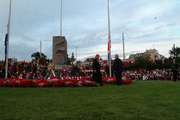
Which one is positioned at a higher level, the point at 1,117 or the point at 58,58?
the point at 58,58

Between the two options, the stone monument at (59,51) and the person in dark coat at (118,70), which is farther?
the stone monument at (59,51)

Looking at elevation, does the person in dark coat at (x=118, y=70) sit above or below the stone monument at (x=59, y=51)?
below

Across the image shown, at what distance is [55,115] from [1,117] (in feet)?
3.63

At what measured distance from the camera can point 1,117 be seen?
3.11 m

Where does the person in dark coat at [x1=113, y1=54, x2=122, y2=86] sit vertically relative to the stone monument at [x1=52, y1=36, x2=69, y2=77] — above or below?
below

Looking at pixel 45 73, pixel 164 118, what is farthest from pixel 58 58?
pixel 164 118

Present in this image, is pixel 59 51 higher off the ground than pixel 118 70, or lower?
higher

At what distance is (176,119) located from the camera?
2.83 metres

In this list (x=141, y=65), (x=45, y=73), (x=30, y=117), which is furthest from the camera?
(x=141, y=65)

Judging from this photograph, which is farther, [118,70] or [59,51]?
[59,51]

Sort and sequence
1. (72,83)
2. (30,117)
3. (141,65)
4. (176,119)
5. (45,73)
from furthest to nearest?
(141,65), (45,73), (72,83), (30,117), (176,119)

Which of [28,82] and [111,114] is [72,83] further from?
[111,114]

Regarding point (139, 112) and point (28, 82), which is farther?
point (28, 82)

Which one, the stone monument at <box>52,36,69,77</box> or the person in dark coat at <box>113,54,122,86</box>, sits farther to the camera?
the stone monument at <box>52,36,69,77</box>
